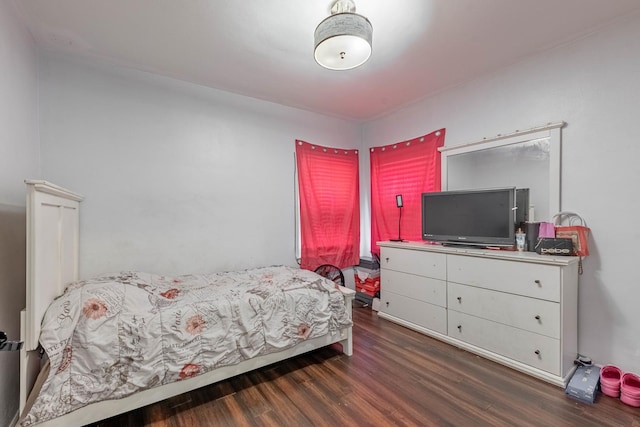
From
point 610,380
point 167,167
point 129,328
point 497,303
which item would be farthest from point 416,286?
point 167,167

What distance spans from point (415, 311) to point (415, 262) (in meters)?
0.51

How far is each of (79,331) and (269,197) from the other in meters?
2.14

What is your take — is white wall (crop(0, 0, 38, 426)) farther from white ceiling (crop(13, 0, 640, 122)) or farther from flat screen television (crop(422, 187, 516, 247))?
flat screen television (crop(422, 187, 516, 247))

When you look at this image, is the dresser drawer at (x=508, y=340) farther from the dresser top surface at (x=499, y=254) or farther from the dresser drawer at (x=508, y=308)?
the dresser top surface at (x=499, y=254)

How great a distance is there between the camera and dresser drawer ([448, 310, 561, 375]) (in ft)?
6.43

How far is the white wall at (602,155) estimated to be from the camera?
1.94 meters

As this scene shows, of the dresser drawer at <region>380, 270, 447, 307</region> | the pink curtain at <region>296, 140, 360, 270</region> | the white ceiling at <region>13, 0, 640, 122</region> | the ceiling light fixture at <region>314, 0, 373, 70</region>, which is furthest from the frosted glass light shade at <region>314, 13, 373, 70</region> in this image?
the dresser drawer at <region>380, 270, 447, 307</region>

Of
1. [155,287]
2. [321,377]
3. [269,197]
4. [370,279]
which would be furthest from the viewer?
[370,279]

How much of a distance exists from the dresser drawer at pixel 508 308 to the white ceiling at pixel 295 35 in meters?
2.02

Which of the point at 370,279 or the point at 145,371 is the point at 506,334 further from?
the point at 145,371

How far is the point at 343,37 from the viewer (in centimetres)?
166

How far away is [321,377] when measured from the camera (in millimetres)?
2070

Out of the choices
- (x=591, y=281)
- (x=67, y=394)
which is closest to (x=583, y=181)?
(x=591, y=281)

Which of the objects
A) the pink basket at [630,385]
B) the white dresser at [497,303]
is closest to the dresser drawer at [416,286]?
the white dresser at [497,303]
